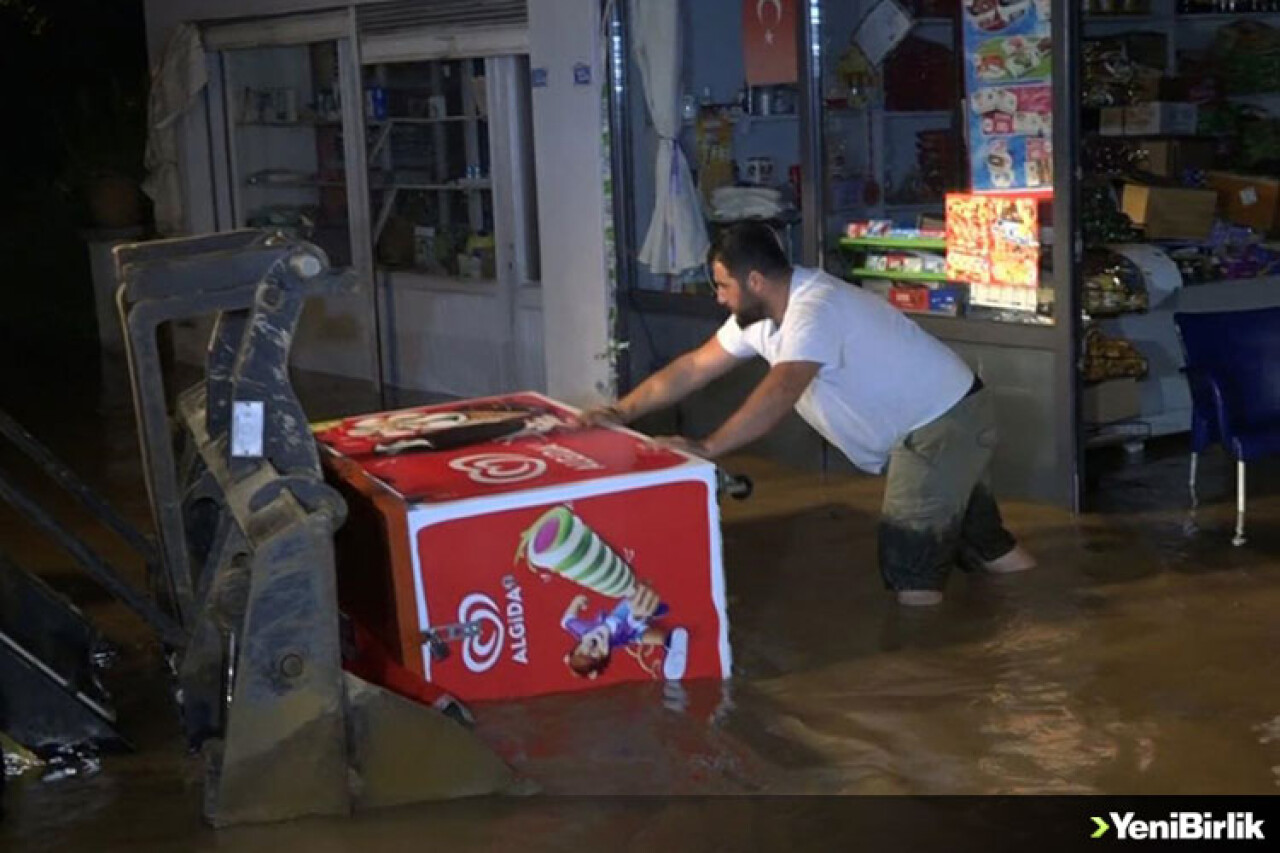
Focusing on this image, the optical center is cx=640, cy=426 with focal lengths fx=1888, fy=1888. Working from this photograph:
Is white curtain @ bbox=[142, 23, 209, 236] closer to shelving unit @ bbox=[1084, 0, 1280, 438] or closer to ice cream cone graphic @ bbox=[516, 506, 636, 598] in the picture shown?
shelving unit @ bbox=[1084, 0, 1280, 438]

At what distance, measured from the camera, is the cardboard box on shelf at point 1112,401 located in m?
8.92

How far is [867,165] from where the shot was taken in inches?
355

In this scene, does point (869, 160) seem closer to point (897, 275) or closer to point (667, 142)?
point (897, 275)

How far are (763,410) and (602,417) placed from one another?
629 mm

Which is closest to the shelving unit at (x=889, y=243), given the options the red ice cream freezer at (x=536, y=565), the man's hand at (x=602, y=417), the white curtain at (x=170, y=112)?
the man's hand at (x=602, y=417)

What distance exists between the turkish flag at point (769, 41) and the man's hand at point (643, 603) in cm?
391

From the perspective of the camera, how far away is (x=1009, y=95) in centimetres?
802

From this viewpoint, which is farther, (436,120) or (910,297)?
(436,120)

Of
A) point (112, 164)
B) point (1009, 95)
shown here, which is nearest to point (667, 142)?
point (1009, 95)

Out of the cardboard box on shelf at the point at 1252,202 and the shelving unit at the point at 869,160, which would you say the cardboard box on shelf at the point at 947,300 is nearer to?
the shelving unit at the point at 869,160

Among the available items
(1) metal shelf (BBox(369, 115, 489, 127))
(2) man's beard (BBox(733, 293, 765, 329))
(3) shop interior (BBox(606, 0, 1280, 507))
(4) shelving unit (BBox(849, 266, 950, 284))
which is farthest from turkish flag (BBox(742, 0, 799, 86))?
(2) man's beard (BBox(733, 293, 765, 329))

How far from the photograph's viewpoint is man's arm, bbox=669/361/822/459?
6.17m

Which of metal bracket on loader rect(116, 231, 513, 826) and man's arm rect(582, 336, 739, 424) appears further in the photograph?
man's arm rect(582, 336, 739, 424)

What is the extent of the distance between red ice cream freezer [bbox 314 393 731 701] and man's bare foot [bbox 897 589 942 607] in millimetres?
1041
